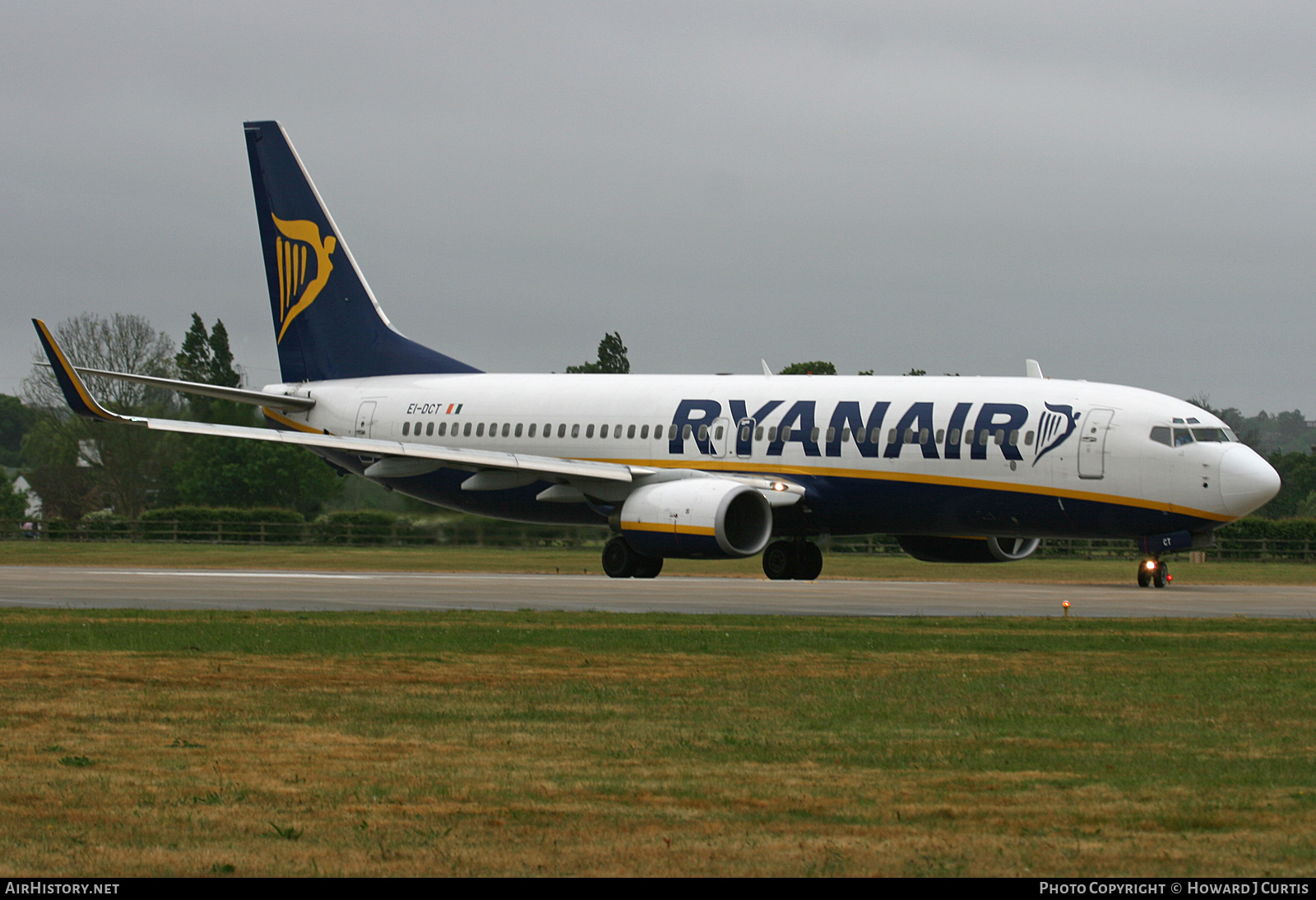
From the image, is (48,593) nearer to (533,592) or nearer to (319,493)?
(533,592)

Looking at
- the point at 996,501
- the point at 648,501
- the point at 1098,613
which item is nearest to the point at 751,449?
the point at 648,501

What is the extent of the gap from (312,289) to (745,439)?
14072 millimetres

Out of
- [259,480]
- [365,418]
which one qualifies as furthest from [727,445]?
[259,480]

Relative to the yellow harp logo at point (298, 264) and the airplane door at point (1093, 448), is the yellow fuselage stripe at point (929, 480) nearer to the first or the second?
the airplane door at point (1093, 448)

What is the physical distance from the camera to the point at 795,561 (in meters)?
34.3

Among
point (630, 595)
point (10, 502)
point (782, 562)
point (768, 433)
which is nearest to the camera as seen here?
point (630, 595)

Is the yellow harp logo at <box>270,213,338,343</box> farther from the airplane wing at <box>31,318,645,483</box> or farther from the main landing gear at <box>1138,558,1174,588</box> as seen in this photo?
the main landing gear at <box>1138,558,1174,588</box>

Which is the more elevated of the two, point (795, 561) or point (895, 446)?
point (895, 446)

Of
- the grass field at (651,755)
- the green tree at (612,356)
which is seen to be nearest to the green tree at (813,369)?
the green tree at (612,356)

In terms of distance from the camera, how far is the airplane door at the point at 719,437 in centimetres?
3291

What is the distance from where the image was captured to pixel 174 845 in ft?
25.5

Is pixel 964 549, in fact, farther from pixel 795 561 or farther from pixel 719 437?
pixel 719 437

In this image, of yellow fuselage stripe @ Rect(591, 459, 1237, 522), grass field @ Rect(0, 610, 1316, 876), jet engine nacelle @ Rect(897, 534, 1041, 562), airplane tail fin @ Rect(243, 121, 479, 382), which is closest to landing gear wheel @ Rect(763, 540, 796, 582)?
jet engine nacelle @ Rect(897, 534, 1041, 562)

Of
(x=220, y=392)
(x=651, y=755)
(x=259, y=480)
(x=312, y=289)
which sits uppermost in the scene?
(x=312, y=289)
